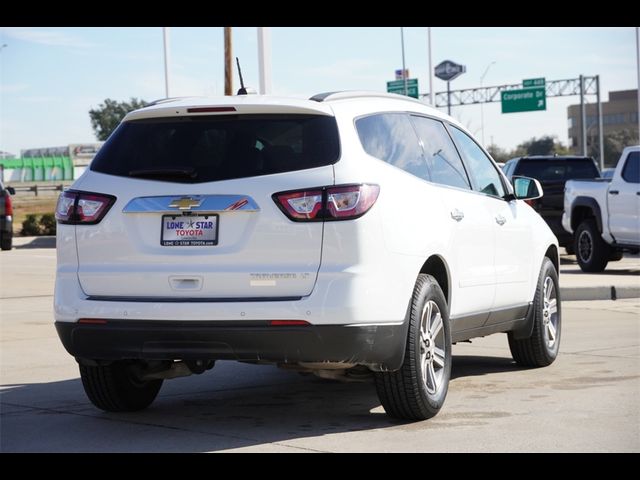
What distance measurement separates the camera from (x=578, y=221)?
20.4 m

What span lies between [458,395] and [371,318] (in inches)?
70.7

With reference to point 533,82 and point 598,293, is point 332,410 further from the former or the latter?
point 533,82

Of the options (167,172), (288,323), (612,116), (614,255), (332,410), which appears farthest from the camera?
(612,116)

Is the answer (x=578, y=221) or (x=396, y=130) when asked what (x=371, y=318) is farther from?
(x=578, y=221)

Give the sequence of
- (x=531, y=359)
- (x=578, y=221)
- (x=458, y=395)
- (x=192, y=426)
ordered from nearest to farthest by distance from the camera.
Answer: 1. (x=192, y=426)
2. (x=458, y=395)
3. (x=531, y=359)
4. (x=578, y=221)

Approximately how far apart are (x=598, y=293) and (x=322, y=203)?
961 centimetres

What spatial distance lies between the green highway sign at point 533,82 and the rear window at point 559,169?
51.0 m

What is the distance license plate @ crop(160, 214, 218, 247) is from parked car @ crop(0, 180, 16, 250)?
890 inches

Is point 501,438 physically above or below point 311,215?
below

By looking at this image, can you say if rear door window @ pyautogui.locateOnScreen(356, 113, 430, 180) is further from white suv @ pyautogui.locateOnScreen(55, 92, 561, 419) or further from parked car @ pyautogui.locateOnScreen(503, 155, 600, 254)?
parked car @ pyautogui.locateOnScreen(503, 155, 600, 254)

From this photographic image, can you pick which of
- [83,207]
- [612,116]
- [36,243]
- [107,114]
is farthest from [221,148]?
[612,116]

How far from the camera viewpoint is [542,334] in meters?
9.23

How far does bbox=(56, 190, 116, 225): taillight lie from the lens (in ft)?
22.2
